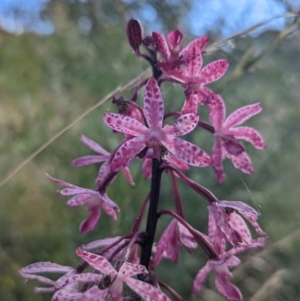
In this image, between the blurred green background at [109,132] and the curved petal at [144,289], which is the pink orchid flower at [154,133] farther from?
the blurred green background at [109,132]

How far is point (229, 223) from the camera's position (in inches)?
21.7

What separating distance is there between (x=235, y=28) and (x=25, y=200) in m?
0.83

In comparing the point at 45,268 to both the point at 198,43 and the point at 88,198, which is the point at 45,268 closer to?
the point at 88,198

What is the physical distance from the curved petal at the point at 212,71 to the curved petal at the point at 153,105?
0.08 meters

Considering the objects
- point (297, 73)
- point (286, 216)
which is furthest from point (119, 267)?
point (297, 73)

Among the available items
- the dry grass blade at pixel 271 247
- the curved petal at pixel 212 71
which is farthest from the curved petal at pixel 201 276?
the dry grass blade at pixel 271 247

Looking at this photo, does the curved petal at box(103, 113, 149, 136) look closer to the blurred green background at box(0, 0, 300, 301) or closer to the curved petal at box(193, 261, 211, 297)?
the curved petal at box(193, 261, 211, 297)

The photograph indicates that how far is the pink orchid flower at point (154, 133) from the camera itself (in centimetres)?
48

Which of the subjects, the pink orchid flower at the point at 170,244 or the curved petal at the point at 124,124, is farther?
the pink orchid flower at the point at 170,244

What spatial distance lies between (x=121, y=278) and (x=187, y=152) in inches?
5.8

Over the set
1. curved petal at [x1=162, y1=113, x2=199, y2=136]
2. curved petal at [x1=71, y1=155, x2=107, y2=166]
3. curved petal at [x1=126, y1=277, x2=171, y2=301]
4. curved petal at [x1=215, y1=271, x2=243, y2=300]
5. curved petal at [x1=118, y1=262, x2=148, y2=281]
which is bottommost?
curved petal at [x1=215, y1=271, x2=243, y2=300]

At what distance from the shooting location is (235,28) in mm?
1396

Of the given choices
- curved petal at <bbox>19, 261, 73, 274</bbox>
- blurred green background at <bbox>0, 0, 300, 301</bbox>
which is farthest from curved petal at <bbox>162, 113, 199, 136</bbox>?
blurred green background at <bbox>0, 0, 300, 301</bbox>

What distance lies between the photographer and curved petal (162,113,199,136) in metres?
0.48
